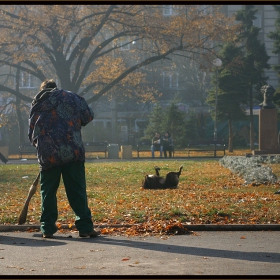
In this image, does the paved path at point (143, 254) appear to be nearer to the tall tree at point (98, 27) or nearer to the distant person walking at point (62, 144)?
the distant person walking at point (62, 144)

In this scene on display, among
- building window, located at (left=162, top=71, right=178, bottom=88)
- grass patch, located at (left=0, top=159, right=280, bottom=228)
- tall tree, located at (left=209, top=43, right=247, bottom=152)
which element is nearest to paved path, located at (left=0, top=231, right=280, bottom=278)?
grass patch, located at (left=0, top=159, right=280, bottom=228)

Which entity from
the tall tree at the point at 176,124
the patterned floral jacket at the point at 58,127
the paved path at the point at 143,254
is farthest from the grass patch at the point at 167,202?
the tall tree at the point at 176,124

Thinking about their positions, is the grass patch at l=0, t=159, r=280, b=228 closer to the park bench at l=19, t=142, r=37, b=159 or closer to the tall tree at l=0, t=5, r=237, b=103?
the tall tree at l=0, t=5, r=237, b=103

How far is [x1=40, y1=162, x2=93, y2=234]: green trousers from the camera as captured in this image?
9.16m

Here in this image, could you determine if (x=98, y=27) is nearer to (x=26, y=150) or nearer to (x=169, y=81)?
(x=26, y=150)

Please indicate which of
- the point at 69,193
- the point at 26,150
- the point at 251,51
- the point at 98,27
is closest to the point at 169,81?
the point at 251,51

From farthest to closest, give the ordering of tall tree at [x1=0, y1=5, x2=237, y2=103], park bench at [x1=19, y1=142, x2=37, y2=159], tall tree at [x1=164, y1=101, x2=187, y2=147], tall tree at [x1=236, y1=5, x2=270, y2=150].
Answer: tall tree at [x1=236, y1=5, x2=270, y2=150] < tall tree at [x1=164, y1=101, x2=187, y2=147] < park bench at [x1=19, y1=142, x2=37, y2=159] < tall tree at [x1=0, y1=5, x2=237, y2=103]

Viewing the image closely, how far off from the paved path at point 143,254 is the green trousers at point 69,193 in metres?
0.21

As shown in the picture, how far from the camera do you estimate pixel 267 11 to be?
70.1 m

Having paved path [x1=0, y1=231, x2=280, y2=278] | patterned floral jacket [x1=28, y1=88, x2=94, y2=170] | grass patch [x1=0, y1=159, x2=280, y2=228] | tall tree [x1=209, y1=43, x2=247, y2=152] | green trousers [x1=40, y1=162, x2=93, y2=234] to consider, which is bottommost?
paved path [x1=0, y1=231, x2=280, y2=278]

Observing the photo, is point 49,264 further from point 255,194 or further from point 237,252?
point 255,194

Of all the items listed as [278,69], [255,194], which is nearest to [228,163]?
[255,194]

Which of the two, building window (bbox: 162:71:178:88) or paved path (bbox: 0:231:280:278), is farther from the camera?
building window (bbox: 162:71:178:88)

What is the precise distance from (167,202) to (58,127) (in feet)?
14.9
